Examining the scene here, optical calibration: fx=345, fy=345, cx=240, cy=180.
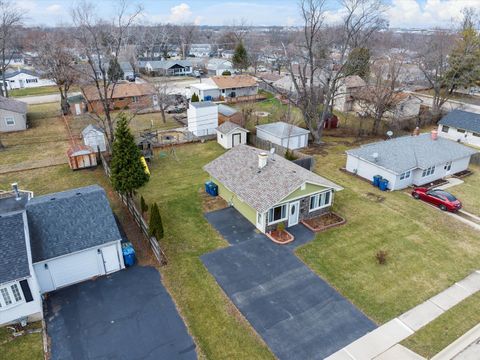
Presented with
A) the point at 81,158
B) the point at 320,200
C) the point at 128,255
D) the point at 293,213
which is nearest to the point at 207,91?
the point at 81,158

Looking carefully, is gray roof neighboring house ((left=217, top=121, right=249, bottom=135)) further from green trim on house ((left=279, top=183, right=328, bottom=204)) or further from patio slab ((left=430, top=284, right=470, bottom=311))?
patio slab ((left=430, top=284, right=470, bottom=311))

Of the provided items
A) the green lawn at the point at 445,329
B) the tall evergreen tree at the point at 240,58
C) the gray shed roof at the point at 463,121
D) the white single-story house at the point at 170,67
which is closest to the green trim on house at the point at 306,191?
the green lawn at the point at 445,329

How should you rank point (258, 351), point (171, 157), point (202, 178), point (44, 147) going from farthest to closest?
1. point (44, 147)
2. point (171, 157)
3. point (202, 178)
4. point (258, 351)

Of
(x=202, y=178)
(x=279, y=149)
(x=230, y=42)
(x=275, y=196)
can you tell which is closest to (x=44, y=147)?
(x=202, y=178)

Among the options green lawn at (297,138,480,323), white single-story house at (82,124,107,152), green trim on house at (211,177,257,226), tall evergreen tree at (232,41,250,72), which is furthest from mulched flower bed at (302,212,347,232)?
tall evergreen tree at (232,41,250,72)

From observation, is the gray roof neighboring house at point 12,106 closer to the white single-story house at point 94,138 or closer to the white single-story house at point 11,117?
the white single-story house at point 11,117

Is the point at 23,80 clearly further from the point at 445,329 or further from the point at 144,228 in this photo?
the point at 445,329

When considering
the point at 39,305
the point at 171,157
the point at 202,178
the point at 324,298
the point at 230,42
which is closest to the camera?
the point at 39,305

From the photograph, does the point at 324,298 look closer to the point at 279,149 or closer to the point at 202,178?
the point at 202,178
